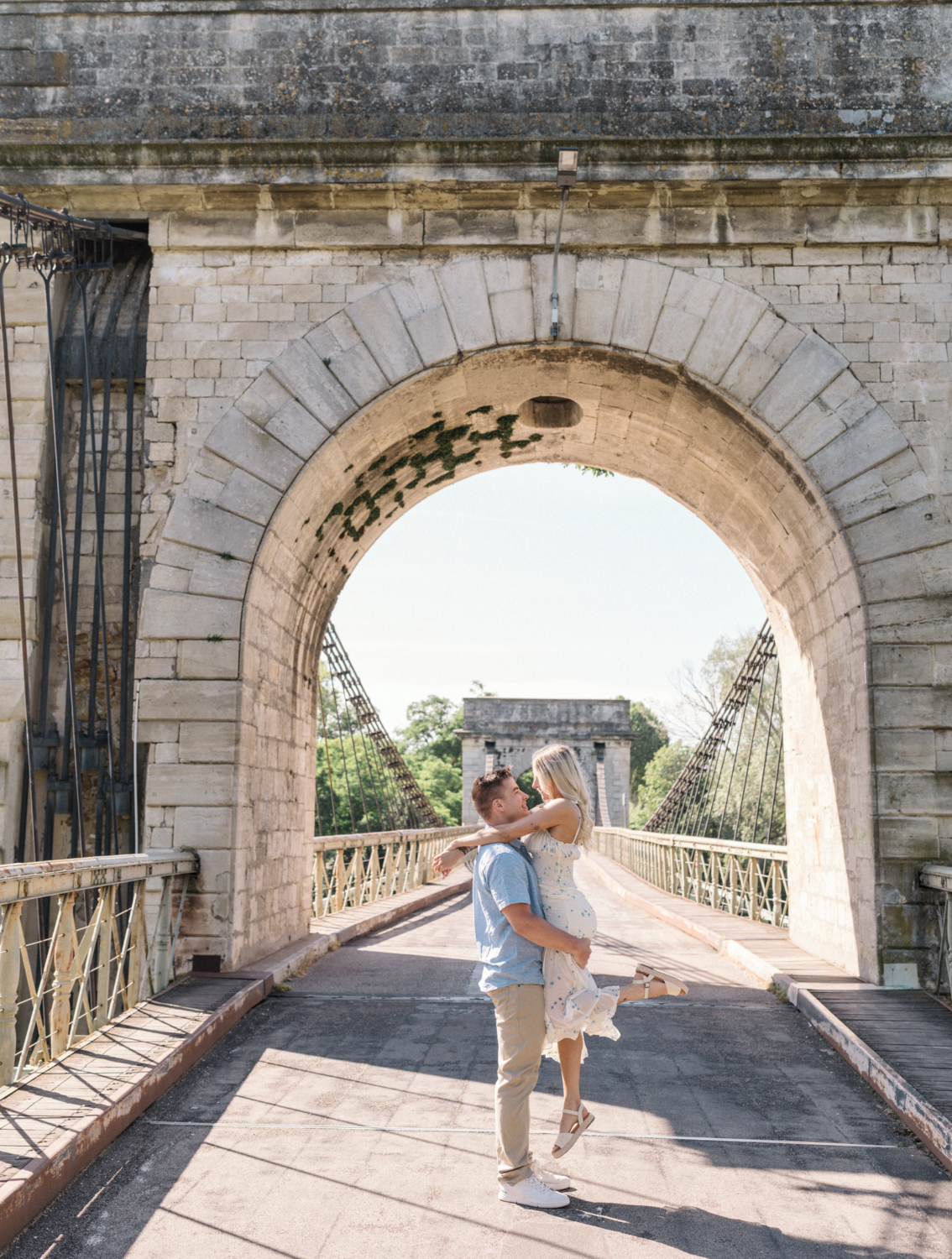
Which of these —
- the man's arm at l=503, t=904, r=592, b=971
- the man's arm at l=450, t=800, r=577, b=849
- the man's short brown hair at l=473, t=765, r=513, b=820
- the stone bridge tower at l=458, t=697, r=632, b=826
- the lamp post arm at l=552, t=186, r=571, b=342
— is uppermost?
the lamp post arm at l=552, t=186, r=571, b=342

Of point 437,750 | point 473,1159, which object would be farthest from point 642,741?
point 473,1159

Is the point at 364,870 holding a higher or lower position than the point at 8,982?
lower

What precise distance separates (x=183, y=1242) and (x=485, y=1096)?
4.51 feet

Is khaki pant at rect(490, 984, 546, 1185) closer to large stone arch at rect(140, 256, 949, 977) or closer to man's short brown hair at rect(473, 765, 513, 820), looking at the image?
man's short brown hair at rect(473, 765, 513, 820)

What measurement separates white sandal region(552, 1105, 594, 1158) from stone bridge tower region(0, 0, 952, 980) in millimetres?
3321

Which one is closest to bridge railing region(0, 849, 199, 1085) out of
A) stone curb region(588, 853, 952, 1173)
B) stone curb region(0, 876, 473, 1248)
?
stone curb region(0, 876, 473, 1248)

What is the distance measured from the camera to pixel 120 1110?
3227mm

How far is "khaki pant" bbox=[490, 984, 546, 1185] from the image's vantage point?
2.71 m

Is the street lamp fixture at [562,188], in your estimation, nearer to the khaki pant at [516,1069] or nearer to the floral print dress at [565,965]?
the floral print dress at [565,965]

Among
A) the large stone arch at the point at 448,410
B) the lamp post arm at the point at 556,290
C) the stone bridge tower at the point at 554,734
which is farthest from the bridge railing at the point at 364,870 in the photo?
the stone bridge tower at the point at 554,734

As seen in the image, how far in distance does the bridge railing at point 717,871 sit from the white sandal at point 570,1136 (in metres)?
5.30

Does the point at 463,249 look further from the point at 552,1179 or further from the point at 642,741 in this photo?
the point at 642,741

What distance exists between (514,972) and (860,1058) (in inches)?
78.8

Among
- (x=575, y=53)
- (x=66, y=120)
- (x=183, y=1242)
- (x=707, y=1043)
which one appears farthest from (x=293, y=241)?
(x=183, y=1242)
